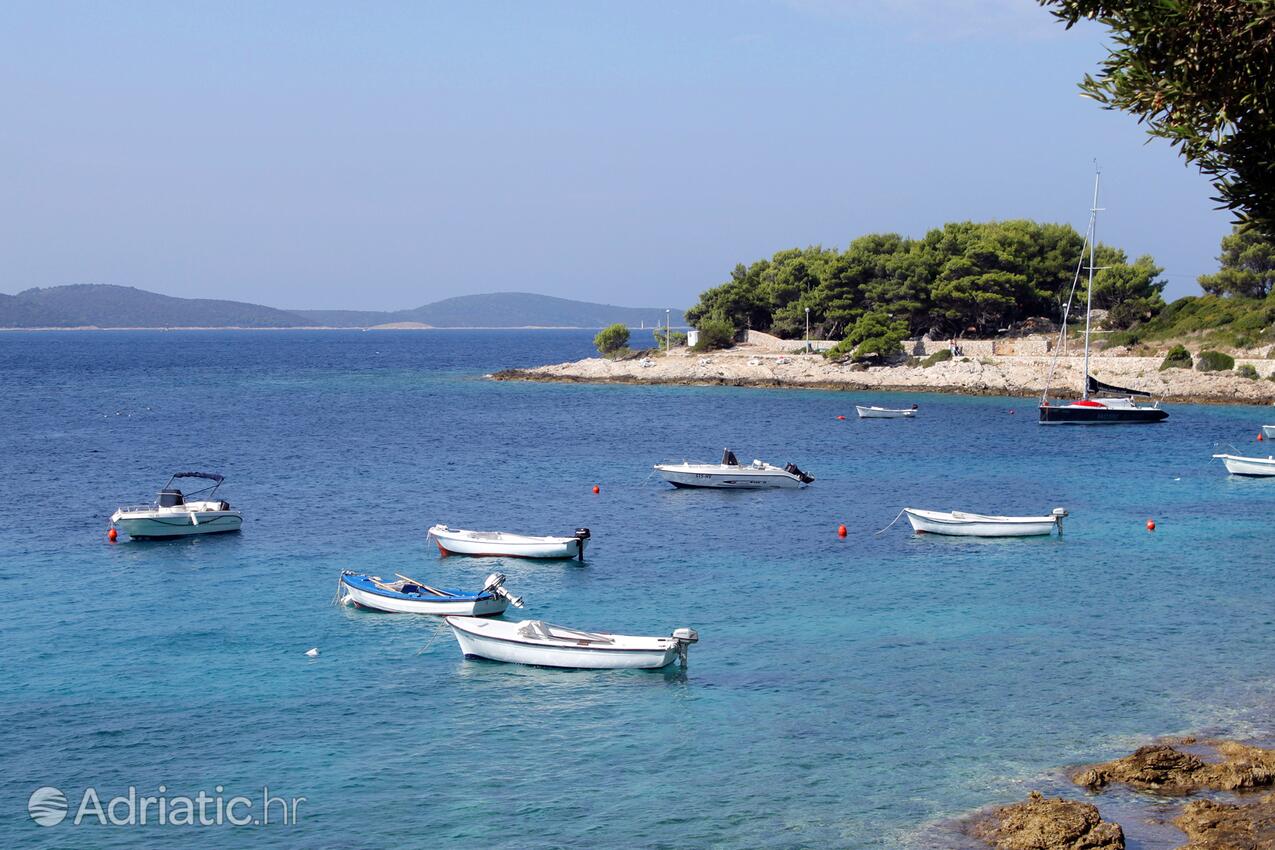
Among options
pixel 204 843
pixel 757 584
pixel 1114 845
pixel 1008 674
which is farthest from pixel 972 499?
pixel 204 843

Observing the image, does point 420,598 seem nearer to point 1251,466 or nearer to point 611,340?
point 1251,466

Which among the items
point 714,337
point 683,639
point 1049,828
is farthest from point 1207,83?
point 714,337

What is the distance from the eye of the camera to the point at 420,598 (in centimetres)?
3131

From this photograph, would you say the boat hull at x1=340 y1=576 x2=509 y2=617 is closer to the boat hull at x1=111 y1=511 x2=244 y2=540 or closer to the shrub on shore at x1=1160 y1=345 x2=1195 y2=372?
the boat hull at x1=111 y1=511 x2=244 y2=540

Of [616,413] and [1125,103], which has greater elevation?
[1125,103]

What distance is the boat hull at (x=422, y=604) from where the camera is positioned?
30.4 m

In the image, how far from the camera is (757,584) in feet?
117

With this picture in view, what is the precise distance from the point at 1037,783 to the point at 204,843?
→ 14.0m

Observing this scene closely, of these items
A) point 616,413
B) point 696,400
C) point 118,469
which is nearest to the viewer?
point 118,469

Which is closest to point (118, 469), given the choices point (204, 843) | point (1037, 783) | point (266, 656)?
point (266, 656)

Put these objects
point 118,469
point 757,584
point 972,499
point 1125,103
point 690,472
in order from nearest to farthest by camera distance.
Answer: point 1125,103 → point 757,584 → point 972,499 → point 690,472 → point 118,469

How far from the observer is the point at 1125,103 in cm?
1706

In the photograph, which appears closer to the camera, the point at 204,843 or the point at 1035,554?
the point at 204,843

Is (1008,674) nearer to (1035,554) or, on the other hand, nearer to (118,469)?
(1035,554)
